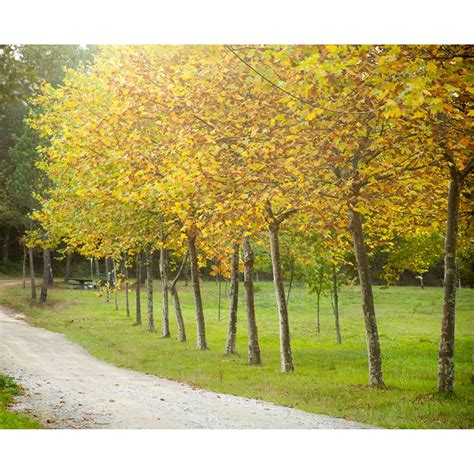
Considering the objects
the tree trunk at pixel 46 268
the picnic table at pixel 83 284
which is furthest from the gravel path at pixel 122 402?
the picnic table at pixel 83 284

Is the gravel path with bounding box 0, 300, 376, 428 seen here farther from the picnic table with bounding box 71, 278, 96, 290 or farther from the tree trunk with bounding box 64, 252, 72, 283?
the tree trunk with bounding box 64, 252, 72, 283

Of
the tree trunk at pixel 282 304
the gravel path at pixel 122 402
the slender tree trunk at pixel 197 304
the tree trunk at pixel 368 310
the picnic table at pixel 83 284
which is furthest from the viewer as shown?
the slender tree trunk at pixel 197 304

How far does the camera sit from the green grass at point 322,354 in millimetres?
9914

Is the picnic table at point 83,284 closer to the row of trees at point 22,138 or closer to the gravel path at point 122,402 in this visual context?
the gravel path at point 122,402

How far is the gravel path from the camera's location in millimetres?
9180

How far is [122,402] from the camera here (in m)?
10.1

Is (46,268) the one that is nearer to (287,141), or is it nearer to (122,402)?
(122,402)

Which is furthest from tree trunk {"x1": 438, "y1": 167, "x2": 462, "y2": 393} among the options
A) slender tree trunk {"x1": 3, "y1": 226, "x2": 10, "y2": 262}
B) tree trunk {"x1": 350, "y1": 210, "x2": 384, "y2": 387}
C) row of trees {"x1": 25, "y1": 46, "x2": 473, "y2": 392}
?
slender tree trunk {"x1": 3, "y1": 226, "x2": 10, "y2": 262}

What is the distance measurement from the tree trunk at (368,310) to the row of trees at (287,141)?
22mm

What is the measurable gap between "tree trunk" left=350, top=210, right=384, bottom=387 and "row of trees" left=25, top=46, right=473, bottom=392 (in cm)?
2

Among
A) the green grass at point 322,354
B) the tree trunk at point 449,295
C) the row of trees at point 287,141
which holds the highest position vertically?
the row of trees at point 287,141

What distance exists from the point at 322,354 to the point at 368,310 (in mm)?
4765

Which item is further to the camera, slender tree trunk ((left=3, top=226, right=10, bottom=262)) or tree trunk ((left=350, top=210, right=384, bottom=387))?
slender tree trunk ((left=3, top=226, right=10, bottom=262))
